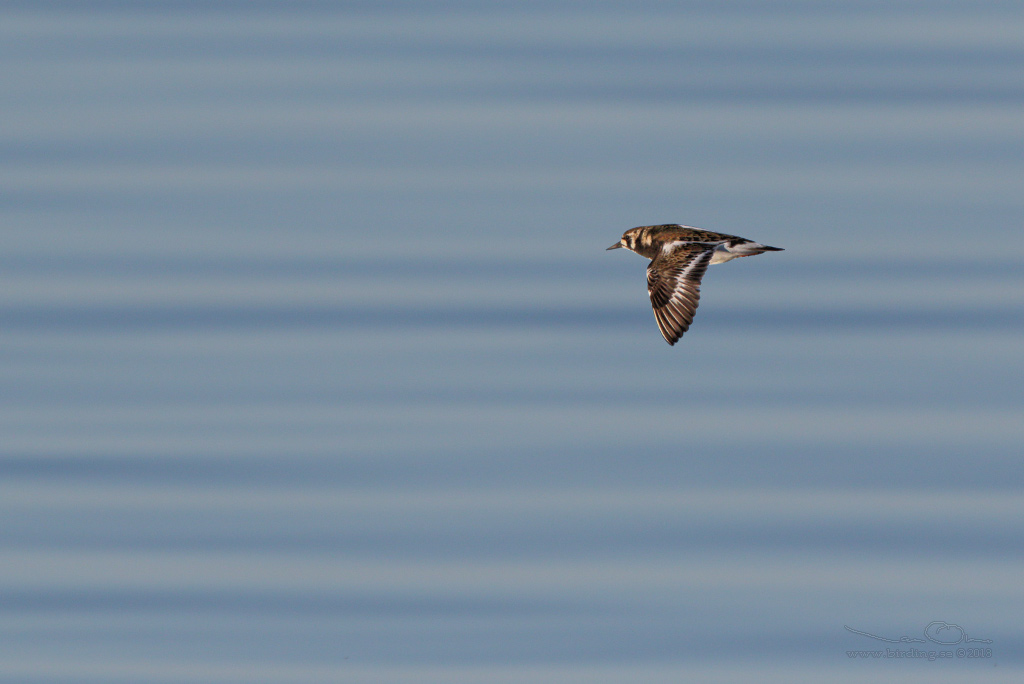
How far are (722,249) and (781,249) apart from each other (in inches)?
12.8

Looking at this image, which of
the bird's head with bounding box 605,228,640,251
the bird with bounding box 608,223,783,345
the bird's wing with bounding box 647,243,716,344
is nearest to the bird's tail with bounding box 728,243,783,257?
the bird with bounding box 608,223,783,345

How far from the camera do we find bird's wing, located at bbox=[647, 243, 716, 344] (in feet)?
26.7

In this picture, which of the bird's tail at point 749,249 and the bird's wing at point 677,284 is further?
the bird's tail at point 749,249

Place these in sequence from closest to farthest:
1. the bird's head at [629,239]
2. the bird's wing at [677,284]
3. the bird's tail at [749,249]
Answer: the bird's wing at [677,284], the bird's tail at [749,249], the bird's head at [629,239]

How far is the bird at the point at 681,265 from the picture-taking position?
8.16m

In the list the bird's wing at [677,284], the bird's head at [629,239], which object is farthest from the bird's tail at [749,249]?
the bird's head at [629,239]

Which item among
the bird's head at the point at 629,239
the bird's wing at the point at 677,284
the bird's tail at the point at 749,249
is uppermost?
the bird's head at the point at 629,239

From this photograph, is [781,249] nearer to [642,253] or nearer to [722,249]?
[722,249]

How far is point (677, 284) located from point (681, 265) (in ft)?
0.53

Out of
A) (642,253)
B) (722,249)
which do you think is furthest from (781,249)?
(642,253)

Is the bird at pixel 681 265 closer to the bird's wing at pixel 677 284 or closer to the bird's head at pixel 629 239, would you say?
the bird's wing at pixel 677 284

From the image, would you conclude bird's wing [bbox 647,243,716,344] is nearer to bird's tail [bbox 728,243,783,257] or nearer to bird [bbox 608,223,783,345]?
bird [bbox 608,223,783,345]

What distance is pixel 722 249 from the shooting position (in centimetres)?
845

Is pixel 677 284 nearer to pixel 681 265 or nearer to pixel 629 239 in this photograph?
pixel 681 265
